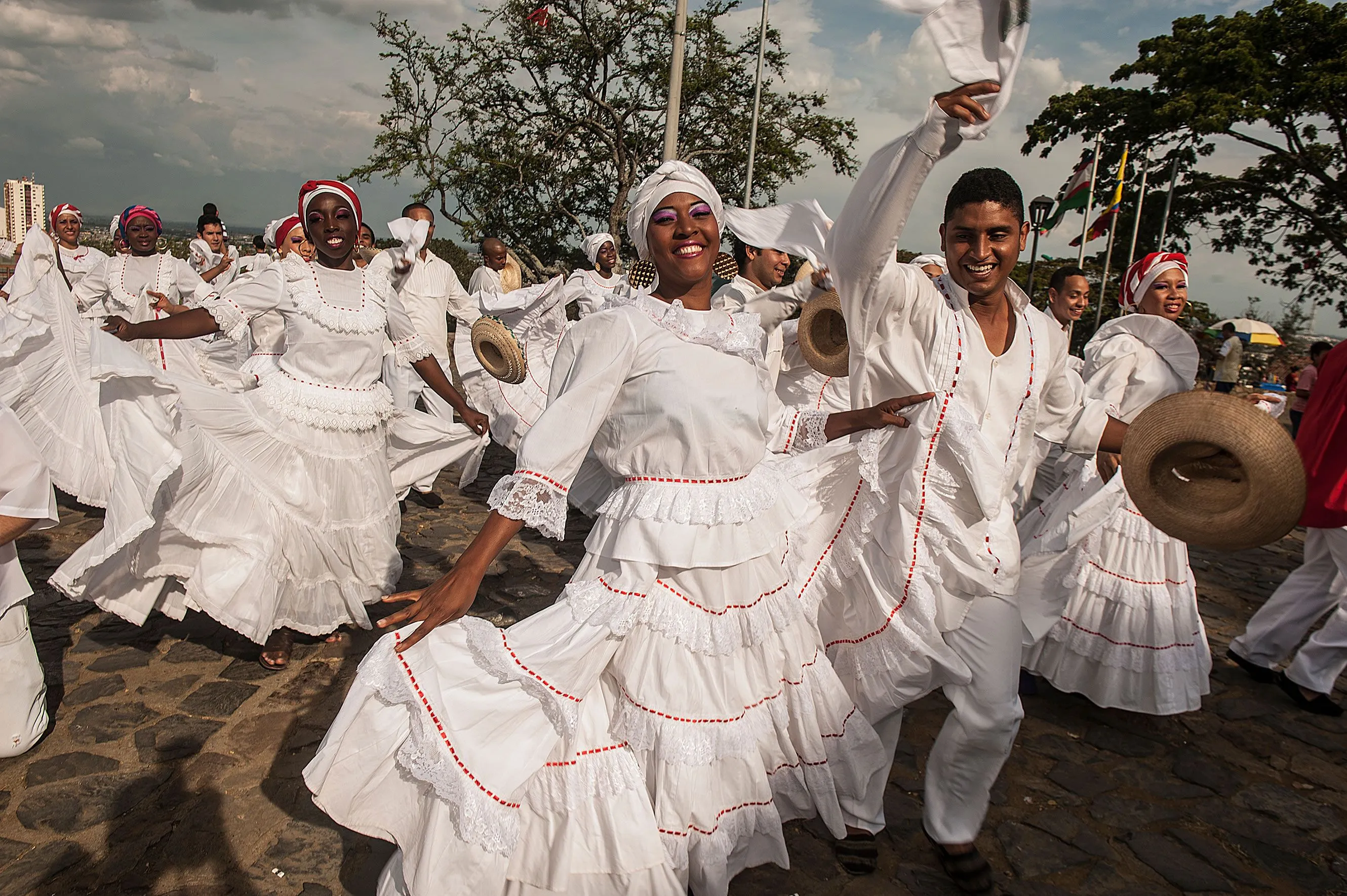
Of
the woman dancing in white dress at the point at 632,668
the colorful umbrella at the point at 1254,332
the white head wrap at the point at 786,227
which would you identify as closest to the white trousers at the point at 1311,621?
the woman dancing in white dress at the point at 632,668

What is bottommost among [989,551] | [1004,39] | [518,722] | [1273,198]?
[518,722]

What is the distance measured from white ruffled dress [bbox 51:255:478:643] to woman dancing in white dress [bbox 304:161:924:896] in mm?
2579

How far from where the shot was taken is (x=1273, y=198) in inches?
1069

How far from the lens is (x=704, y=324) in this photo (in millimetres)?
2676

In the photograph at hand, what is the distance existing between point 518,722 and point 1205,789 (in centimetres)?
355

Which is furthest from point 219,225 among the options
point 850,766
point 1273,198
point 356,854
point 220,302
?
point 1273,198

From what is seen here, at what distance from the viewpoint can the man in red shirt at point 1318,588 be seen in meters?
4.45

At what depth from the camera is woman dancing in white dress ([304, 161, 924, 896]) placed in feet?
7.38

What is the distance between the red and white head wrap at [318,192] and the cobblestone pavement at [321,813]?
2.50m

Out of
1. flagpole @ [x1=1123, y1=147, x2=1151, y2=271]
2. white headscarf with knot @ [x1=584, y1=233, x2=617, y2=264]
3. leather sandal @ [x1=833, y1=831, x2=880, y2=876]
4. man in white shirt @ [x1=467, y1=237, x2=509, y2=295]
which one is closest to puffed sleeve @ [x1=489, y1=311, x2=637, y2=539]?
leather sandal @ [x1=833, y1=831, x2=880, y2=876]

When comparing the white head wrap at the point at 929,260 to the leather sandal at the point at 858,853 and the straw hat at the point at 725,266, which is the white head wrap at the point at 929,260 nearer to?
the straw hat at the point at 725,266

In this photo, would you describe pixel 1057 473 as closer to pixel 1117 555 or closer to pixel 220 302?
pixel 1117 555

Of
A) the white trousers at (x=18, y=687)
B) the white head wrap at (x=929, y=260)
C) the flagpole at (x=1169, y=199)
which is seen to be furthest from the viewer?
the flagpole at (x=1169, y=199)

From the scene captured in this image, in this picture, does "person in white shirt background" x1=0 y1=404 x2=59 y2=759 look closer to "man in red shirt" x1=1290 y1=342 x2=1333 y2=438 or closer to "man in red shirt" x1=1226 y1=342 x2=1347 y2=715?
"man in red shirt" x1=1226 y1=342 x2=1347 y2=715
